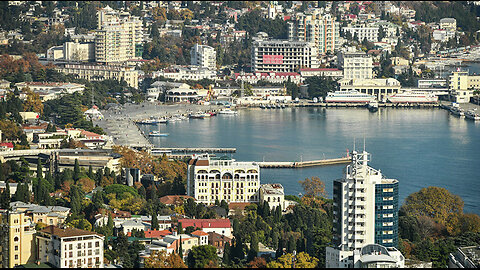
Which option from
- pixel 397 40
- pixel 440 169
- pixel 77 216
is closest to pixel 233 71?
pixel 397 40

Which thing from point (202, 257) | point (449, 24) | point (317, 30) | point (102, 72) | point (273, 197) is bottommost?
point (202, 257)

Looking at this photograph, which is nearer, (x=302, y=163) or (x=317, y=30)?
(x=302, y=163)

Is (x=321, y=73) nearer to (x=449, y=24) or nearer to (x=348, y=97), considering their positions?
(x=348, y=97)

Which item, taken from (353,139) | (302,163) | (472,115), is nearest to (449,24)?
(472,115)

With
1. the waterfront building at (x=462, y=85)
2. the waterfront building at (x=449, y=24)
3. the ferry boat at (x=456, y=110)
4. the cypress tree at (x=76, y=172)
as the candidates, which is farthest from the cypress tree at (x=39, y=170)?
the waterfront building at (x=449, y=24)

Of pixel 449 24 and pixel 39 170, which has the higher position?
pixel 449 24

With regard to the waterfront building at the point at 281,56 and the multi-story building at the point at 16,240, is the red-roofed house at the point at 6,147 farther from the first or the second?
the waterfront building at the point at 281,56

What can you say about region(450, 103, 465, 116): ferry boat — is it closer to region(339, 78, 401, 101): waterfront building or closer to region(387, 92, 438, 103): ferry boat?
region(387, 92, 438, 103): ferry boat
